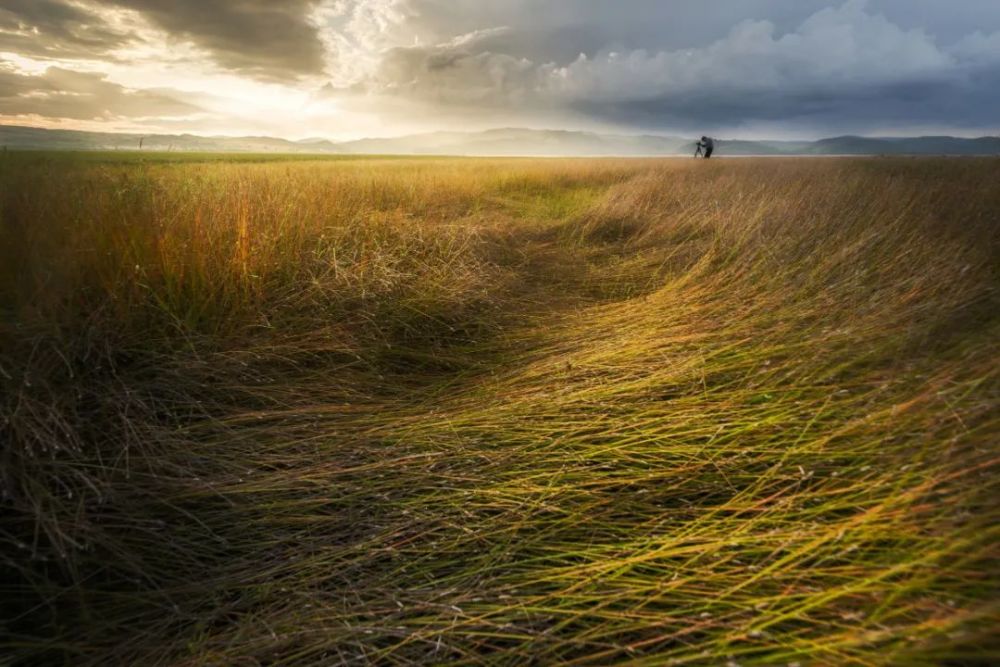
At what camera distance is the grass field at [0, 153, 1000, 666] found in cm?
119

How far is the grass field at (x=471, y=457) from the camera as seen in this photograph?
119 centimetres

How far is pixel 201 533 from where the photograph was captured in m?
1.60

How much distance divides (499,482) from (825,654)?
1009mm

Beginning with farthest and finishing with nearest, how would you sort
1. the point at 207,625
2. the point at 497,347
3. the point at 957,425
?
the point at 497,347, the point at 957,425, the point at 207,625

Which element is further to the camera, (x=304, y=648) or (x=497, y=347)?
(x=497, y=347)

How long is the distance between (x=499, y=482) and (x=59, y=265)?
2.48 meters

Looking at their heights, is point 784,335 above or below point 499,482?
above

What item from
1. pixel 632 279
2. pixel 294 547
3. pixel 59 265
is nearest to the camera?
pixel 294 547

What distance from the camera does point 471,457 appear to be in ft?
6.29

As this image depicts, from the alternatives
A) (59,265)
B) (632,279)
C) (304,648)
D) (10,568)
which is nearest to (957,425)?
(304,648)

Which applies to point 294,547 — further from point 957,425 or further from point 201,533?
point 957,425

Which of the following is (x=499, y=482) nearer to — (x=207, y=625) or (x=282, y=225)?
(x=207, y=625)

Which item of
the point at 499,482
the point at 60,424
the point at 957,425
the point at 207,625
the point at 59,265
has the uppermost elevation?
the point at 59,265

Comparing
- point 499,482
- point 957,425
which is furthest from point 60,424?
point 957,425
